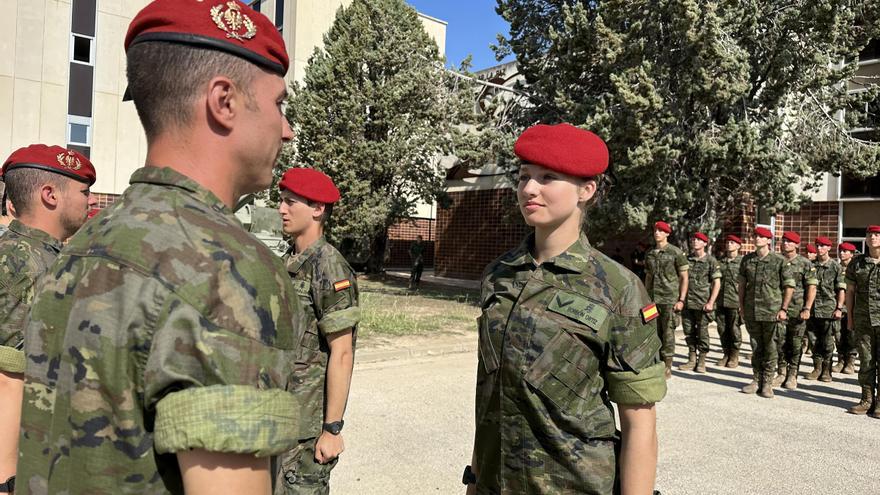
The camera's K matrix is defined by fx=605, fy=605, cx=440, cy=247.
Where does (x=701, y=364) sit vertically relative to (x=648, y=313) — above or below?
below

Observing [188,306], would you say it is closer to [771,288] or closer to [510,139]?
[771,288]

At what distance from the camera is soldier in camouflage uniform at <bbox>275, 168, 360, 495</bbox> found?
2.74 meters

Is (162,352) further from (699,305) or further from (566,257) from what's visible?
(699,305)

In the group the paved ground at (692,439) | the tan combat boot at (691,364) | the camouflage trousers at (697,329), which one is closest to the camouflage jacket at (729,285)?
the camouflage trousers at (697,329)

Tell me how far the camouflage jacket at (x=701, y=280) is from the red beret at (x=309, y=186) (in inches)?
322

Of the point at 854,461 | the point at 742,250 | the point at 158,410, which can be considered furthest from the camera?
the point at 742,250

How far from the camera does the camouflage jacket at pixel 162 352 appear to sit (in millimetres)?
939

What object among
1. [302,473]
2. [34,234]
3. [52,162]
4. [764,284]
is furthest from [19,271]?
[764,284]

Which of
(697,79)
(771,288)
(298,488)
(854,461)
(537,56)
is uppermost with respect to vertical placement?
(537,56)

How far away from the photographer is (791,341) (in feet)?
28.7

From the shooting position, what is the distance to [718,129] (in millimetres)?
13203

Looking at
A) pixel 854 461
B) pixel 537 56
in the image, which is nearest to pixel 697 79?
pixel 537 56

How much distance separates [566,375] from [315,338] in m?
1.33

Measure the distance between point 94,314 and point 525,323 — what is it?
1.48m
